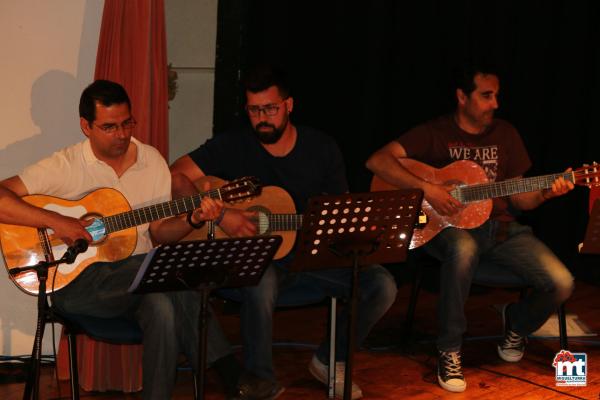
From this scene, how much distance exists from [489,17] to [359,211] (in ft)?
10.7

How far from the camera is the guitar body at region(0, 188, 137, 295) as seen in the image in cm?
396

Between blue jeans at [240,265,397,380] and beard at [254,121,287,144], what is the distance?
2.05ft

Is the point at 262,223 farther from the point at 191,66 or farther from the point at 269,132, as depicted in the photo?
the point at 191,66

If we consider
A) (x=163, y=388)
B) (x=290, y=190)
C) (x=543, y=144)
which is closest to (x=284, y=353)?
(x=290, y=190)

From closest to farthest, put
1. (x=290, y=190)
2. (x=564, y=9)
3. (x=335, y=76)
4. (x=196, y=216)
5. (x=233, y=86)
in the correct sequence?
(x=196, y=216)
(x=290, y=190)
(x=233, y=86)
(x=335, y=76)
(x=564, y=9)

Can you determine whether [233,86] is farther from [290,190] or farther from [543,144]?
[543,144]

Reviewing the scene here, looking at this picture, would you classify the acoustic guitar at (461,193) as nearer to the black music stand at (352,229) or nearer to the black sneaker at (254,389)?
the black music stand at (352,229)

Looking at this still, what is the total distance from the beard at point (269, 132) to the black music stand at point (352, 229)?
0.92 m

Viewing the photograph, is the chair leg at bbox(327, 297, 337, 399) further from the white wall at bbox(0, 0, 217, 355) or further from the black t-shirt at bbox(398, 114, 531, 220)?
the white wall at bbox(0, 0, 217, 355)

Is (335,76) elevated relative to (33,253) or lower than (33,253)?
elevated

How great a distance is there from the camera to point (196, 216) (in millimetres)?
3979

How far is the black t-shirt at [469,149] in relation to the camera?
196 inches

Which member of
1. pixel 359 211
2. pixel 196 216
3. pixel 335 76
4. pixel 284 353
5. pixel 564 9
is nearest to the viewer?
pixel 359 211

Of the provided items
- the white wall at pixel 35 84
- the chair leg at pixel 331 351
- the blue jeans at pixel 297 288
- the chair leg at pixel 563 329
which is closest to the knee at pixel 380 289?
the blue jeans at pixel 297 288
